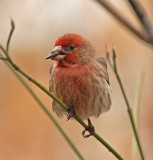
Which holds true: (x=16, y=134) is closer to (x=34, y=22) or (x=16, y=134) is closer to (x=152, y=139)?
(x=34, y=22)

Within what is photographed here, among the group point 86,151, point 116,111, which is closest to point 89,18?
point 116,111

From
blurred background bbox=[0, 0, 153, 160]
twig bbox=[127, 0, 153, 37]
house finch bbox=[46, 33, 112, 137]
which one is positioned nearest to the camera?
twig bbox=[127, 0, 153, 37]

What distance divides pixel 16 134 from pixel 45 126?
49 cm

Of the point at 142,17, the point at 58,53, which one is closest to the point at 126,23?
the point at 142,17

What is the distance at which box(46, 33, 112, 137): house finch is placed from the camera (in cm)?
424

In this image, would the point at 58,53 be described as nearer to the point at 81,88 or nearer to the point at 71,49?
the point at 71,49

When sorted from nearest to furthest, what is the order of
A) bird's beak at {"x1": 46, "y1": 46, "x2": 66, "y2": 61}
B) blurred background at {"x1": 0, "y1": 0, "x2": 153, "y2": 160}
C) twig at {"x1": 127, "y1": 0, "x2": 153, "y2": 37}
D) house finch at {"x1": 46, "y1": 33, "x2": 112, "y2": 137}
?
twig at {"x1": 127, "y1": 0, "x2": 153, "y2": 37} < bird's beak at {"x1": 46, "y1": 46, "x2": 66, "y2": 61} < house finch at {"x1": 46, "y1": 33, "x2": 112, "y2": 137} < blurred background at {"x1": 0, "y1": 0, "x2": 153, "y2": 160}

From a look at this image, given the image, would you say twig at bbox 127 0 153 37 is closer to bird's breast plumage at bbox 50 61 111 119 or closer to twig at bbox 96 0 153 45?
twig at bbox 96 0 153 45

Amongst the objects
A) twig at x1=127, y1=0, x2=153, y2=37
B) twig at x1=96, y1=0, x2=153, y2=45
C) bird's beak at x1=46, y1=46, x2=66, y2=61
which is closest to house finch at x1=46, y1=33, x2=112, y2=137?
bird's beak at x1=46, y1=46, x2=66, y2=61

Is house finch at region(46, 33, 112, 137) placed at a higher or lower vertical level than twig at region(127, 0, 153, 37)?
lower

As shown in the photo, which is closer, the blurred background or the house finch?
the house finch

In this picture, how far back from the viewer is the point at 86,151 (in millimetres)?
6234

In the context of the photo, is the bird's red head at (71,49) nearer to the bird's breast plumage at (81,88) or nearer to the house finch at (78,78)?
the house finch at (78,78)

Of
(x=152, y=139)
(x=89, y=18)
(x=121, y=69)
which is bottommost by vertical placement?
(x=152, y=139)
